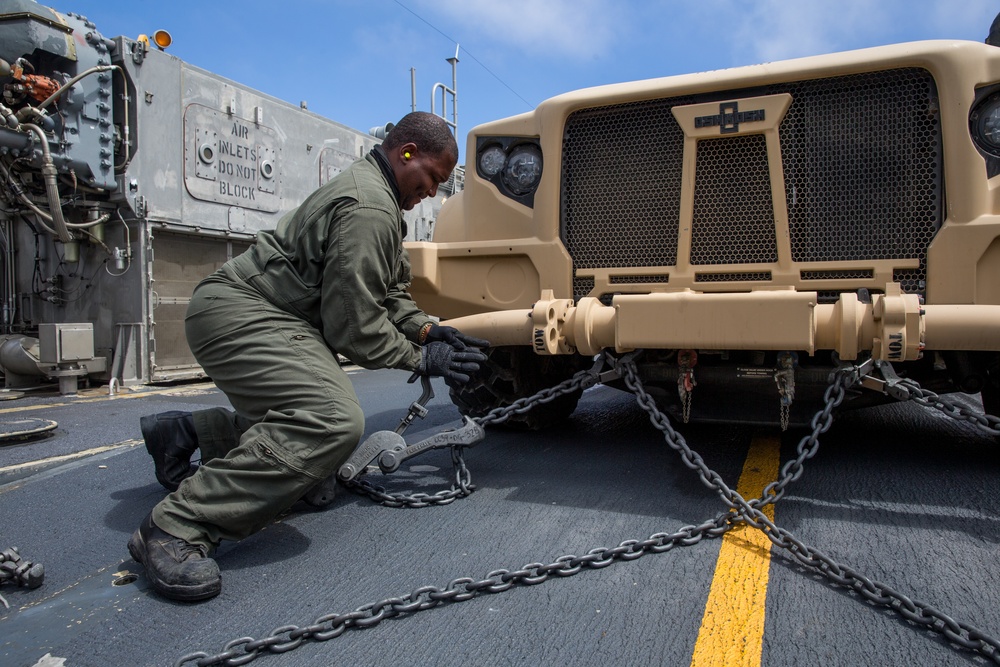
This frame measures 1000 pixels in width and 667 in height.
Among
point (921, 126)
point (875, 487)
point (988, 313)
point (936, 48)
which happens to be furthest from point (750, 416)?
point (936, 48)

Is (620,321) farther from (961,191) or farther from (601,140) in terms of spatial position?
(961,191)

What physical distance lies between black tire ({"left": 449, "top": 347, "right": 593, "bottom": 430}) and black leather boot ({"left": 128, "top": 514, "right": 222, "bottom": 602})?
1.55m

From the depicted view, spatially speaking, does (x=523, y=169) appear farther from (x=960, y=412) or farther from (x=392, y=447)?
(x=960, y=412)

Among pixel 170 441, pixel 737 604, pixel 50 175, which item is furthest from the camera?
pixel 50 175

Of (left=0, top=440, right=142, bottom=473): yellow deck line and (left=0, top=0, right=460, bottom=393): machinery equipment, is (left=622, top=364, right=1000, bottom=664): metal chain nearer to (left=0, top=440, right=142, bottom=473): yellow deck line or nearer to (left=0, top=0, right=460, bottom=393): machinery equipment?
(left=0, top=440, right=142, bottom=473): yellow deck line

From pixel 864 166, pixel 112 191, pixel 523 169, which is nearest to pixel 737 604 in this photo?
pixel 864 166

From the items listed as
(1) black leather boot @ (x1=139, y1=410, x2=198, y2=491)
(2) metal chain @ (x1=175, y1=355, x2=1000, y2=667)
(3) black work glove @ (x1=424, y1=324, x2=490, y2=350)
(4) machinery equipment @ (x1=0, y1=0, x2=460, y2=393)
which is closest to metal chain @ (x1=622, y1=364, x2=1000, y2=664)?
(2) metal chain @ (x1=175, y1=355, x2=1000, y2=667)

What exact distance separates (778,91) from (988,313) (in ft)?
3.88

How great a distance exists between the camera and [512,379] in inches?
132

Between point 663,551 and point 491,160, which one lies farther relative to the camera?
point 491,160

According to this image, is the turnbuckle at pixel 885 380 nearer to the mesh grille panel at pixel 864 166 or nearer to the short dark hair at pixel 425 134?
the mesh grille panel at pixel 864 166

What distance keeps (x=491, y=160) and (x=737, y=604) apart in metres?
2.34

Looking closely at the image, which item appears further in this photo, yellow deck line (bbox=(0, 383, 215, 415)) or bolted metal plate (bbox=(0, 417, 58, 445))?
yellow deck line (bbox=(0, 383, 215, 415))

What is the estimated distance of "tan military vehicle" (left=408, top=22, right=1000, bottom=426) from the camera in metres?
2.51
